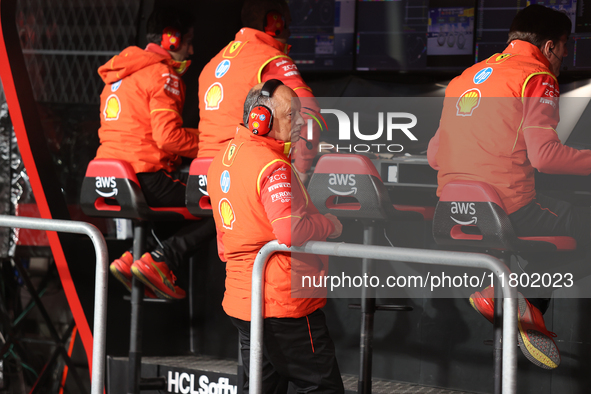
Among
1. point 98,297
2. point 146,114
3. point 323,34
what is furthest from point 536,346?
point 323,34

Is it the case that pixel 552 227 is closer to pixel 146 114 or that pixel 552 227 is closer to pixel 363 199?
pixel 363 199

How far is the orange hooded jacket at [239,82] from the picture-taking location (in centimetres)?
272

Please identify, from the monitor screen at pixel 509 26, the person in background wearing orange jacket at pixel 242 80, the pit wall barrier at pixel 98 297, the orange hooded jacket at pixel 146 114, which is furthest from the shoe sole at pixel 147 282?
the monitor screen at pixel 509 26

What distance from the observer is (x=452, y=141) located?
238 cm

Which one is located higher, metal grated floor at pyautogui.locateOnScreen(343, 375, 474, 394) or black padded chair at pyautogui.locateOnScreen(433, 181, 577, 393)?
black padded chair at pyautogui.locateOnScreen(433, 181, 577, 393)

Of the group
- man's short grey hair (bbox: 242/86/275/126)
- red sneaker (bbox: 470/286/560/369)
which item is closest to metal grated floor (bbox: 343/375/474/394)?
red sneaker (bbox: 470/286/560/369)

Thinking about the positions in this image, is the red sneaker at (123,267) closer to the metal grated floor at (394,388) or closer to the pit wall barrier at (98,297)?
the pit wall barrier at (98,297)

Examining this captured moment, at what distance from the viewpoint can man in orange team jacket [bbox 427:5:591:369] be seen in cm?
217

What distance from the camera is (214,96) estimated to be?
2.86 m

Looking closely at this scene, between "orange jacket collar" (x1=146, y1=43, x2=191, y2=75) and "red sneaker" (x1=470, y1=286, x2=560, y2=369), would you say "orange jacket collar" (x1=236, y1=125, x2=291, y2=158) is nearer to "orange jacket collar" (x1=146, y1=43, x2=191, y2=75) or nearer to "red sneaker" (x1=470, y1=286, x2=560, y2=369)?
"red sneaker" (x1=470, y1=286, x2=560, y2=369)

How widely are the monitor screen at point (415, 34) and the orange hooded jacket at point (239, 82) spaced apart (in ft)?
3.01

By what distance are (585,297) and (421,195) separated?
2.58 feet

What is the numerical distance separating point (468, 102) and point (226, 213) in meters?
0.88

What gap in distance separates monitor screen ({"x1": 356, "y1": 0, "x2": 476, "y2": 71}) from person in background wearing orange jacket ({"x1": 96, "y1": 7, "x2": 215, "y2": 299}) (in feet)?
3.34
